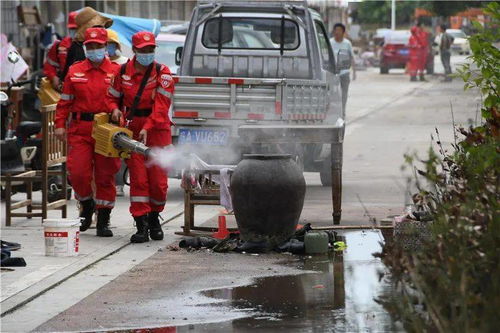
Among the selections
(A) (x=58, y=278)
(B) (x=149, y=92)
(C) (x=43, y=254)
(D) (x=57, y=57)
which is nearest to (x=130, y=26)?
(D) (x=57, y=57)

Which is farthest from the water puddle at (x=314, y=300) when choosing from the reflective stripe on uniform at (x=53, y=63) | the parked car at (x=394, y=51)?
the parked car at (x=394, y=51)

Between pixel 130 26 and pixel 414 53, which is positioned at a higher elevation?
pixel 130 26

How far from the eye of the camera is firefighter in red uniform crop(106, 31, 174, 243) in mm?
12273

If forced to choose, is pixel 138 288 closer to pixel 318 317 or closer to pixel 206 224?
pixel 318 317

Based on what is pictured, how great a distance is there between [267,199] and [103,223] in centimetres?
195

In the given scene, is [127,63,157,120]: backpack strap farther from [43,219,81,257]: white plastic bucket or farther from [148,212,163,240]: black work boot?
[43,219,81,257]: white plastic bucket

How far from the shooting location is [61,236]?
1130cm

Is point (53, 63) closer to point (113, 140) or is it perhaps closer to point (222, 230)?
point (113, 140)

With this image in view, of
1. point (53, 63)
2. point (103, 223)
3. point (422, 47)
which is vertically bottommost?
point (422, 47)

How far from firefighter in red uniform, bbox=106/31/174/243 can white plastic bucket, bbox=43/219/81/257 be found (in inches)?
40.0

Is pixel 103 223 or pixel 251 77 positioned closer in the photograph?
pixel 103 223

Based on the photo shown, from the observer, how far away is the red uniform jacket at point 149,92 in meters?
12.3

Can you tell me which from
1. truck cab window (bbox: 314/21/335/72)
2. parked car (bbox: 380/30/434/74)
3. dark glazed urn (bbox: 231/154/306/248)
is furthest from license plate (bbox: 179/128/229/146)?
parked car (bbox: 380/30/434/74)

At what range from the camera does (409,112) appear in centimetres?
3372
